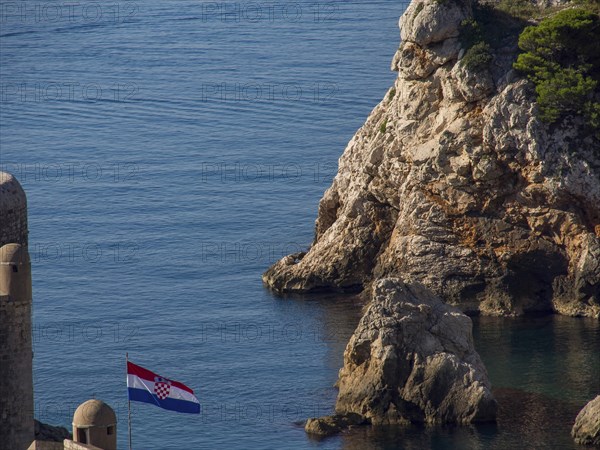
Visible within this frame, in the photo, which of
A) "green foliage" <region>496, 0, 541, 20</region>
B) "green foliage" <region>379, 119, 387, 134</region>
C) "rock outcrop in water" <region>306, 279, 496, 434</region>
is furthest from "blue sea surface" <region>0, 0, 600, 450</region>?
"green foliage" <region>496, 0, 541, 20</region>

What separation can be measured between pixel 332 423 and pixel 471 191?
21.1 metres

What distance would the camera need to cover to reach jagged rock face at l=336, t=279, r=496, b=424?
79625 mm

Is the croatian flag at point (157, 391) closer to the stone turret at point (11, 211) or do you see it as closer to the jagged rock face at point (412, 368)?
the stone turret at point (11, 211)

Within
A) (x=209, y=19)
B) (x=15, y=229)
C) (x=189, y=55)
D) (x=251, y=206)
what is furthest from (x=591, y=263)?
(x=209, y=19)

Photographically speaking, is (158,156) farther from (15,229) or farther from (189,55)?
(15,229)

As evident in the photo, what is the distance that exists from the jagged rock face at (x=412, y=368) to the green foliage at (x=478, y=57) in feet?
57.7

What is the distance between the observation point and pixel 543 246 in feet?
315

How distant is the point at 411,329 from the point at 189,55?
96.5m

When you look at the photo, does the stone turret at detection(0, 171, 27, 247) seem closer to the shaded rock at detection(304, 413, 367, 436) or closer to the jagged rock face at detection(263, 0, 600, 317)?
the shaded rock at detection(304, 413, 367, 436)

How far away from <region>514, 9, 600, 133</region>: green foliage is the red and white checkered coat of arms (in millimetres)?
42609

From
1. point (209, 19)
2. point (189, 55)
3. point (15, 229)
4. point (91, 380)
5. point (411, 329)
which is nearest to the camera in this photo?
point (15, 229)

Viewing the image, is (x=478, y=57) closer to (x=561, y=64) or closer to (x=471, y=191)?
(x=561, y=64)

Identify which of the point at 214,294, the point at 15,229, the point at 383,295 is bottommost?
the point at 214,294

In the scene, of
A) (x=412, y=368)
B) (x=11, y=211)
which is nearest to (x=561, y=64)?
(x=412, y=368)
